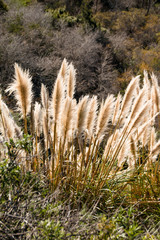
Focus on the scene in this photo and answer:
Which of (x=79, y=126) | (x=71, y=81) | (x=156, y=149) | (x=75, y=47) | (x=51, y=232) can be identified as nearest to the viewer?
(x=51, y=232)

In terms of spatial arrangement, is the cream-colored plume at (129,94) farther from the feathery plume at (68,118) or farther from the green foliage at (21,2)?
the green foliage at (21,2)

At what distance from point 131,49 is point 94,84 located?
1051 centimetres

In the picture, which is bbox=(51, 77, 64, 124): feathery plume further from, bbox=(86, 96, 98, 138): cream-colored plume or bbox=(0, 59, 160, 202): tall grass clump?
bbox=(86, 96, 98, 138): cream-colored plume

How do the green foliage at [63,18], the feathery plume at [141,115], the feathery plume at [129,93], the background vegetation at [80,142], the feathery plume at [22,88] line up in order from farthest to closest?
the green foliage at [63,18] < the feathery plume at [129,93] < the feathery plume at [141,115] < the feathery plume at [22,88] < the background vegetation at [80,142]

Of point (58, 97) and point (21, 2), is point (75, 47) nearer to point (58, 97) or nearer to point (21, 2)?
point (21, 2)

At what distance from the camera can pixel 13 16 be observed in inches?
659

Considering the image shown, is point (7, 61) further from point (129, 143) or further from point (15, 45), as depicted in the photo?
point (129, 143)

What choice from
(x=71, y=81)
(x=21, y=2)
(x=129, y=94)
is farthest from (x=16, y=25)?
(x=129, y=94)

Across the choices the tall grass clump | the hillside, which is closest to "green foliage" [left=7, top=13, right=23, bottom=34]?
the hillside

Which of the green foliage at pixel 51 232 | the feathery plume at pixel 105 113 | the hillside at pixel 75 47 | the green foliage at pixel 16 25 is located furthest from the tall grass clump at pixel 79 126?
the green foliage at pixel 16 25

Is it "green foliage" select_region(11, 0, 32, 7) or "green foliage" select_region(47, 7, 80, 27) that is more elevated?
"green foliage" select_region(11, 0, 32, 7)

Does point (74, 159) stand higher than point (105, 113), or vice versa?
point (105, 113)

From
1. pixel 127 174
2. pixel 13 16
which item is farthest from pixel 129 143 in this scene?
pixel 13 16

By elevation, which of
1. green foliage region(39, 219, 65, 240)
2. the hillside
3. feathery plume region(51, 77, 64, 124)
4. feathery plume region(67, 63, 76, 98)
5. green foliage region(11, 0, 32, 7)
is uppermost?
green foliage region(11, 0, 32, 7)
